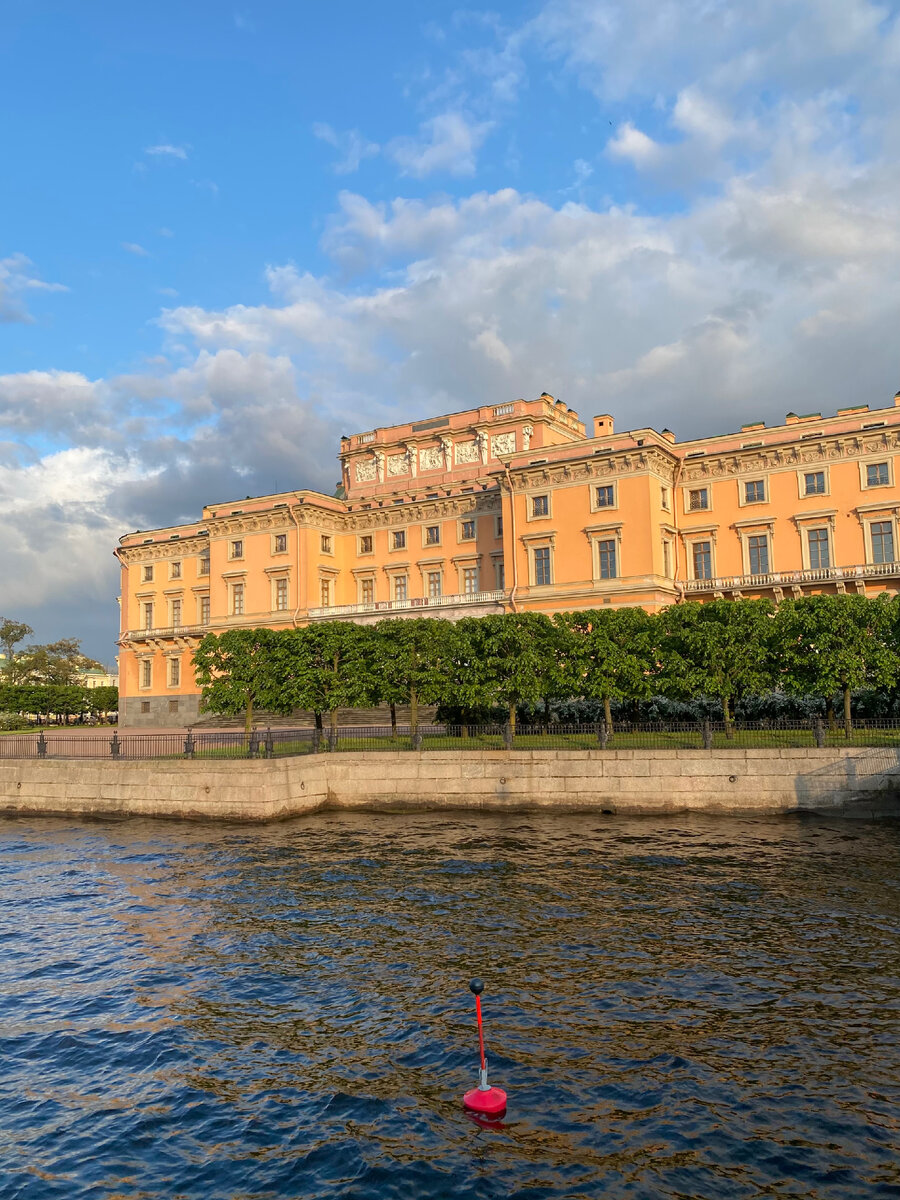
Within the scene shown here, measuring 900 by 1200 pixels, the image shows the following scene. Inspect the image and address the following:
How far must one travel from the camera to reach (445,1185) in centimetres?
767

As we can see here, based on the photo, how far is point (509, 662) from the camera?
33.9 m

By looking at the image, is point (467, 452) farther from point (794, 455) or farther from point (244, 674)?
point (244, 674)

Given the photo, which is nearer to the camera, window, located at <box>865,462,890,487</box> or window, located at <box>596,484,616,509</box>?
window, located at <box>865,462,890,487</box>

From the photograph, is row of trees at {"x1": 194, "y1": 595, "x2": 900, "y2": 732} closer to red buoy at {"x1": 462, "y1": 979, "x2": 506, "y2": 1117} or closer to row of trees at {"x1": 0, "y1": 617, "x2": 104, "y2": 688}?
red buoy at {"x1": 462, "y1": 979, "x2": 506, "y2": 1117}

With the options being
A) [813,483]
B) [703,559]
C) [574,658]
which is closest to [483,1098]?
[574,658]

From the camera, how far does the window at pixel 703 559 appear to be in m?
50.4

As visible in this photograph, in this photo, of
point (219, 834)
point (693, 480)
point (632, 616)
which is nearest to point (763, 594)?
point (693, 480)

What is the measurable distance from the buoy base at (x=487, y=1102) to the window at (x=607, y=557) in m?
41.9

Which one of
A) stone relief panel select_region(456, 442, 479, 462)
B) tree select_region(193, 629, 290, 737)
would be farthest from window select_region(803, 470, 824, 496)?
tree select_region(193, 629, 290, 737)

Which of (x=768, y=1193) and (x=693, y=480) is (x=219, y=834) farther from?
(x=693, y=480)

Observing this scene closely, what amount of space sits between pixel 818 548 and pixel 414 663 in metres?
→ 24.9

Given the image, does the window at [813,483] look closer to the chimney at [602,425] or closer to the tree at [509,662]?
the chimney at [602,425]

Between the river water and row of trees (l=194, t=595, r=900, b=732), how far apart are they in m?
11.7

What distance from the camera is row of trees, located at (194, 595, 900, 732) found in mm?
30938
